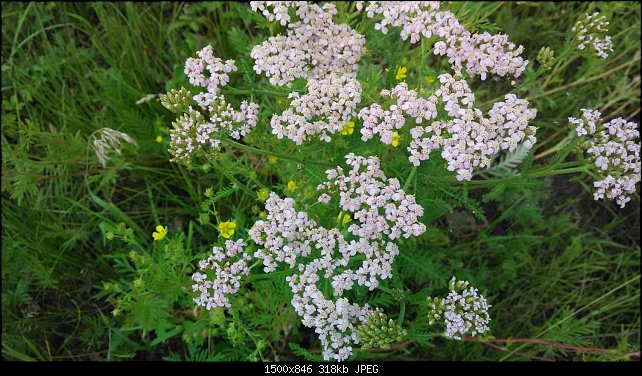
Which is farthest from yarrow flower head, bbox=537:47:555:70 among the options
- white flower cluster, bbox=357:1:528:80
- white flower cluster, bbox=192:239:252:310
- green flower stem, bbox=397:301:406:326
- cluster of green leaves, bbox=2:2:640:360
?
white flower cluster, bbox=192:239:252:310

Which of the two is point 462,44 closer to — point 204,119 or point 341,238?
point 341,238

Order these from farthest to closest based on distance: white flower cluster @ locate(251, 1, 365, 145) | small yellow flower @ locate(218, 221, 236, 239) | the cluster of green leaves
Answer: the cluster of green leaves
small yellow flower @ locate(218, 221, 236, 239)
white flower cluster @ locate(251, 1, 365, 145)

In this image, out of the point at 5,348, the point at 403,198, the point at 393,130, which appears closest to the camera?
the point at 403,198

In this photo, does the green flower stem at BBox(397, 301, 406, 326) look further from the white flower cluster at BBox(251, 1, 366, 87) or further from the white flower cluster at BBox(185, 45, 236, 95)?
the white flower cluster at BBox(185, 45, 236, 95)

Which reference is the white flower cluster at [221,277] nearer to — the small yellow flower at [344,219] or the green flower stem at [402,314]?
the small yellow flower at [344,219]
